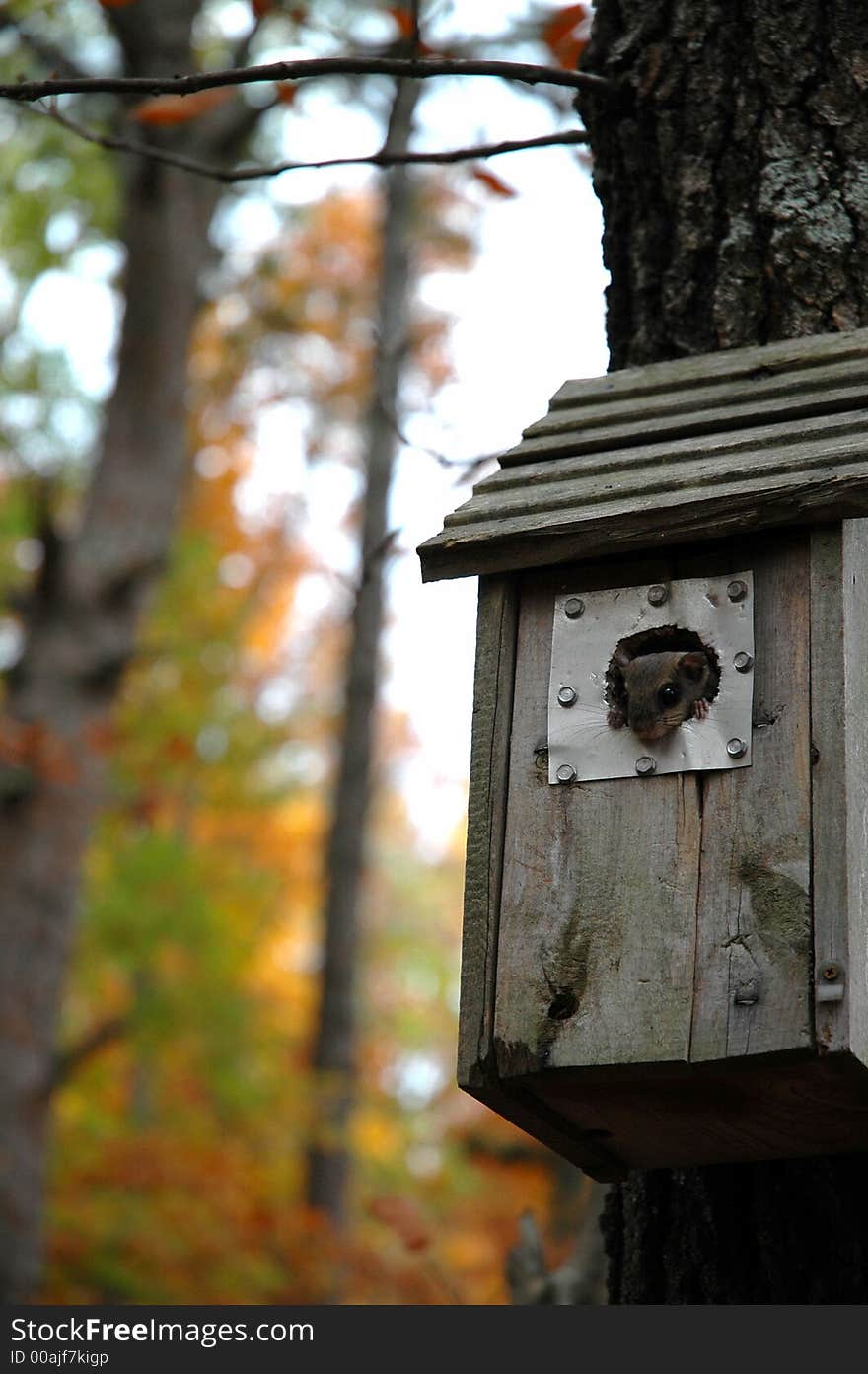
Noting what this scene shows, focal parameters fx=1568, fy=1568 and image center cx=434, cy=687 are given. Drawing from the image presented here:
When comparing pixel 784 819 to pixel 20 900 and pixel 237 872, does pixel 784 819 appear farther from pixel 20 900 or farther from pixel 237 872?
pixel 237 872

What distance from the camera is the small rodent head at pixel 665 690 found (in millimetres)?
2035

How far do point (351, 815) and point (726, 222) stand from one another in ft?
25.5

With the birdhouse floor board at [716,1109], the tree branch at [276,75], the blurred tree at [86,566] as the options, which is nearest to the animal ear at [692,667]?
the birdhouse floor board at [716,1109]

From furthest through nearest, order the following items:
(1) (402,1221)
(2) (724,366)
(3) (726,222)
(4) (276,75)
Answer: (1) (402,1221)
(3) (726,222)
(2) (724,366)
(4) (276,75)

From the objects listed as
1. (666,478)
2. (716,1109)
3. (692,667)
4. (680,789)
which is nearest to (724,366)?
(666,478)

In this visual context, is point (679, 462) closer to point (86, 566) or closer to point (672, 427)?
point (672, 427)

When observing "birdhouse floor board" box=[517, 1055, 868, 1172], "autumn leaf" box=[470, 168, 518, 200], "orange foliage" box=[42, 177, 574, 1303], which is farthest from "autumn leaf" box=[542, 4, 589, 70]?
"orange foliage" box=[42, 177, 574, 1303]

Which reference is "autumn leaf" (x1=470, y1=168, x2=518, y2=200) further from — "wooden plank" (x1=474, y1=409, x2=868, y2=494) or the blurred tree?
the blurred tree

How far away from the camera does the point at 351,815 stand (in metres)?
10.2

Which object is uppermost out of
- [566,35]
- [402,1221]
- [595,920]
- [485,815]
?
[566,35]

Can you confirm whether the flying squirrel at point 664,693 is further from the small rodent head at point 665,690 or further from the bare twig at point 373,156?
the bare twig at point 373,156

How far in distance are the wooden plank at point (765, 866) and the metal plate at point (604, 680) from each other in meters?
0.02

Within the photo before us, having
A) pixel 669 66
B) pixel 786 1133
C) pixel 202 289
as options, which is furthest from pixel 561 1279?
pixel 202 289

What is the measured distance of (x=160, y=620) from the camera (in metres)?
11.2
